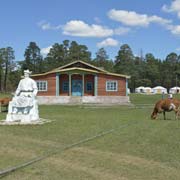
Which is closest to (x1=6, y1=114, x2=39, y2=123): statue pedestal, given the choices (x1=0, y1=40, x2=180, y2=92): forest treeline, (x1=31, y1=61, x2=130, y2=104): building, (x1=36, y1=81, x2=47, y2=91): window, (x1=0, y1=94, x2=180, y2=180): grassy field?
(x1=0, y1=94, x2=180, y2=180): grassy field

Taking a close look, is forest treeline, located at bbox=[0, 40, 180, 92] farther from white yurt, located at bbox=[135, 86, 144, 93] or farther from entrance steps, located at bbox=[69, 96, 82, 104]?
entrance steps, located at bbox=[69, 96, 82, 104]

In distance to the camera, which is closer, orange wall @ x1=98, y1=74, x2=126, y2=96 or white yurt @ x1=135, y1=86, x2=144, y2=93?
orange wall @ x1=98, y1=74, x2=126, y2=96

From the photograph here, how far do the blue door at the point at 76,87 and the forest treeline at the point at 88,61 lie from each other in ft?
179

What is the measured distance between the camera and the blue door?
43.5m

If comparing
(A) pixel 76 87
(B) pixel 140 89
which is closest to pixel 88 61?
(B) pixel 140 89

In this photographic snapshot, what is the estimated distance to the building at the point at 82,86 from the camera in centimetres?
4200

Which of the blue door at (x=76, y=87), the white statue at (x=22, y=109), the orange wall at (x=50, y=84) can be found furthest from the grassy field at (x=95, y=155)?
the blue door at (x=76, y=87)

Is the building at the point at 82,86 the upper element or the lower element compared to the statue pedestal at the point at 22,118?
upper

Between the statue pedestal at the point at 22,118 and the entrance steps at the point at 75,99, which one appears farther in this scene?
the entrance steps at the point at 75,99

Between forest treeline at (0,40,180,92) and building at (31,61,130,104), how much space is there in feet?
180

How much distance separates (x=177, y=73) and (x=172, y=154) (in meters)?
106

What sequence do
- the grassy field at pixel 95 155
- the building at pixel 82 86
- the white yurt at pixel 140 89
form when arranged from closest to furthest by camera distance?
1. the grassy field at pixel 95 155
2. the building at pixel 82 86
3. the white yurt at pixel 140 89

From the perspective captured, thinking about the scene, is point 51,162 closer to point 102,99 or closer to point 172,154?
point 172,154

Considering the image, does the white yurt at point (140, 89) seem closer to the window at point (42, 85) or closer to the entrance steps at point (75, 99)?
the entrance steps at point (75, 99)
